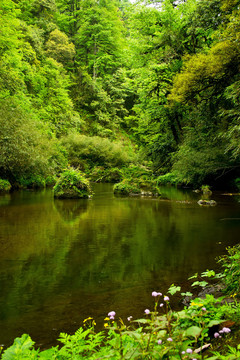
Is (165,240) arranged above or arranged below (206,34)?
below

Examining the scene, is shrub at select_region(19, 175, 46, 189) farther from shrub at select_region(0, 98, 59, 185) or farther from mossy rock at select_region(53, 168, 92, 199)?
mossy rock at select_region(53, 168, 92, 199)

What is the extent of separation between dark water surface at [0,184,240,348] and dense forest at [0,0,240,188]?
3642 mm

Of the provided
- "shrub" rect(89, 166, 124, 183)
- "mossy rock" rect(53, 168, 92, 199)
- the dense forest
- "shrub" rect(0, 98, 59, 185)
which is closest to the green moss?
the dense forest

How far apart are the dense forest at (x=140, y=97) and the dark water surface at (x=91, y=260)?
3642 mm

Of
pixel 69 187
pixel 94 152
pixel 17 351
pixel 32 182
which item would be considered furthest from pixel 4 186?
pixel 17 351

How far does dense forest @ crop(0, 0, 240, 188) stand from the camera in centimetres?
1210

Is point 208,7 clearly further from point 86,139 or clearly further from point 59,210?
point 86,139

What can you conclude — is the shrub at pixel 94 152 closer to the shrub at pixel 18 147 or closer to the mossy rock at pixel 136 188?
the shrub at pixel 18 147

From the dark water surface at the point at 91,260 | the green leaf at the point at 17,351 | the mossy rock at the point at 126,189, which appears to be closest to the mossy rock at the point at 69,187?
the mossy rock at the point at 126,189

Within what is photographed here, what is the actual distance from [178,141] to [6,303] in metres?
20.2

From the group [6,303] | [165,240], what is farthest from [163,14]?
[6,303]

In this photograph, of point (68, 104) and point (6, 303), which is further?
point (68, 104)

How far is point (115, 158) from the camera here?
1108 inches

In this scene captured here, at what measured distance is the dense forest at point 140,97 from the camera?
476 inches
